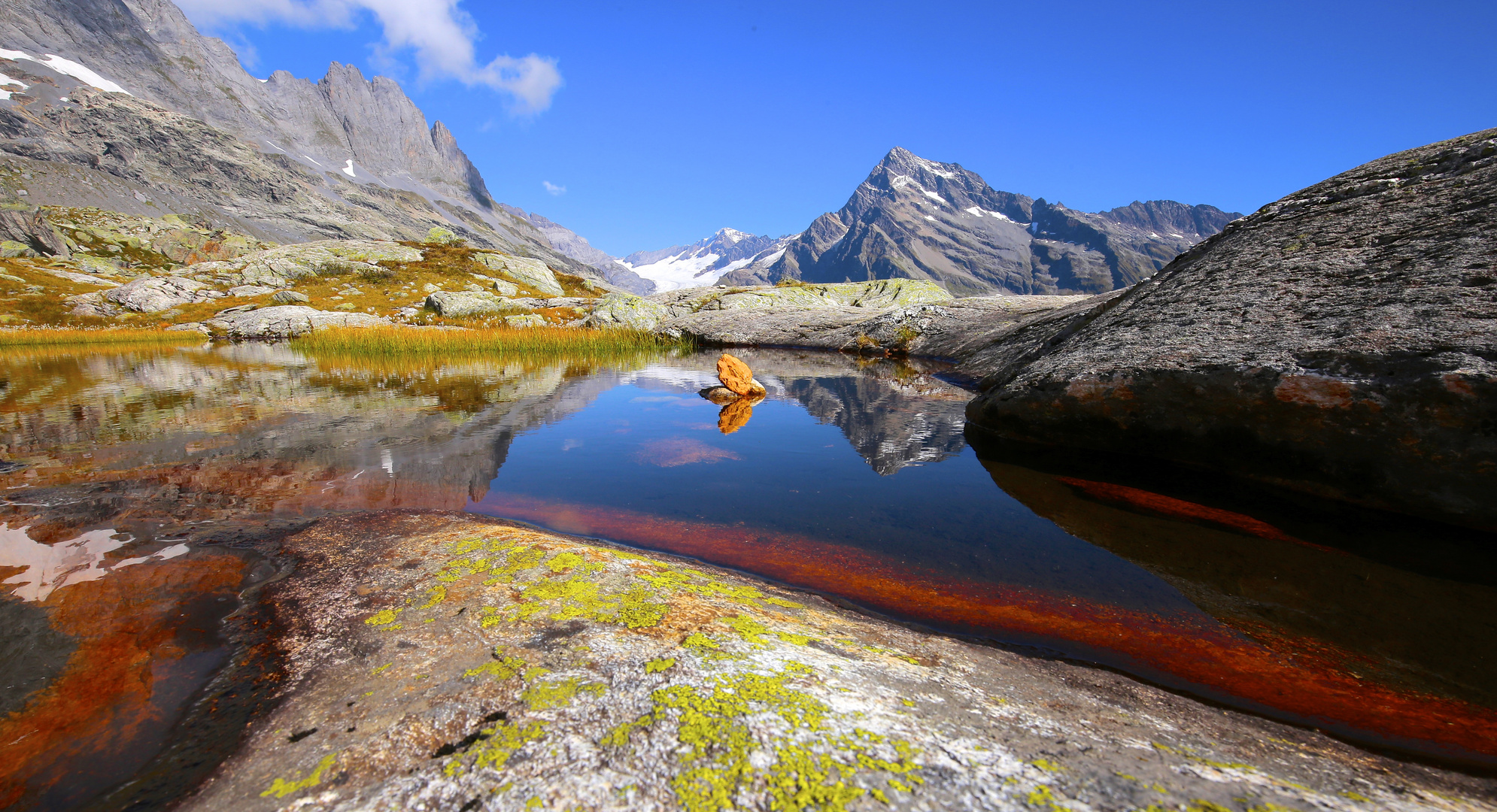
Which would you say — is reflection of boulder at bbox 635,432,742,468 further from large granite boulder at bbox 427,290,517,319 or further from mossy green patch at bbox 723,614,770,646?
large granite boulder at bbox 427,290,517,319

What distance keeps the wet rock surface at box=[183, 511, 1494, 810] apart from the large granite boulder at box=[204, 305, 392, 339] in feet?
122

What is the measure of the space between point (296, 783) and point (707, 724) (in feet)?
4.21

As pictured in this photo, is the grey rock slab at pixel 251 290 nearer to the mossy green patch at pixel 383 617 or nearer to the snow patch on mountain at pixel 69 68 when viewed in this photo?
the mossy green patch at pixel 383 617

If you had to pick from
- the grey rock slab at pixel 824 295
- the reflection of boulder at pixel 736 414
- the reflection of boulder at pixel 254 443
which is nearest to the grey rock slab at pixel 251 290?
the reflection of boulder at pixel 254 443

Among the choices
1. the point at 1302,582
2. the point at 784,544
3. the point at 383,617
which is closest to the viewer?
the point at 383,617

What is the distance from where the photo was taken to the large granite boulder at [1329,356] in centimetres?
461

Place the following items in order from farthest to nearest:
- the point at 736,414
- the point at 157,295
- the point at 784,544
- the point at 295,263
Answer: the point at 295,263
the point at 157,295
the point at 736,414
the point at 784,544

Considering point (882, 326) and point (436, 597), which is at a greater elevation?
point (882, 326)

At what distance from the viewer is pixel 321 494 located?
19.0ft

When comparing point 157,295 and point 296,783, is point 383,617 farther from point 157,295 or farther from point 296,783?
point 157,295

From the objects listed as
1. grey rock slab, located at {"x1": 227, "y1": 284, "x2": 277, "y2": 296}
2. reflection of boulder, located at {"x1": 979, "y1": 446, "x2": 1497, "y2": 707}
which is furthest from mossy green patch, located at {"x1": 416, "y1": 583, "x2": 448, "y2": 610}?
grey rock slab, located at {"x1": 227, "y1": 284, "x2": 277, "y2": 296}

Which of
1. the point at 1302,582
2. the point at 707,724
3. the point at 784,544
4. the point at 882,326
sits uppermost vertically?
the point at 882,326

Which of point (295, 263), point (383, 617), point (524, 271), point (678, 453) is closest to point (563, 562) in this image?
point (383, 617)

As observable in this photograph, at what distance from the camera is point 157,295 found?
138ft
